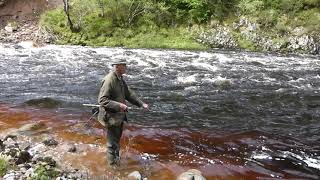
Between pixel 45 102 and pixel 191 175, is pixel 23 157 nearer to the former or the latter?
pixel 191 175

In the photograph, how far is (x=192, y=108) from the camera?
1175cm

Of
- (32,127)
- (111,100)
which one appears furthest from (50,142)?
(111,100)

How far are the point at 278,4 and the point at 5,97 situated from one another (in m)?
20.8

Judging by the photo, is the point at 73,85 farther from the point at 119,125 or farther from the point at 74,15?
the point at 74,15

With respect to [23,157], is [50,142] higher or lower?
lower

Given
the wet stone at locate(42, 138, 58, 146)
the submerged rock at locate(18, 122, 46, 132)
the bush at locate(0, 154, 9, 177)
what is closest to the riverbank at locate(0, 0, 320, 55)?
the submerged rock at locate(18, 122, 46, 132)

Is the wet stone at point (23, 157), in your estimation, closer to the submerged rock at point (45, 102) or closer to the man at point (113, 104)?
the man at point (113, 104)

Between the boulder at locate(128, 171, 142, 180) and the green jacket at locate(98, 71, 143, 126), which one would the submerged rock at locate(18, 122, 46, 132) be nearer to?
the green jacket at locate(98, 71, 143, 126)

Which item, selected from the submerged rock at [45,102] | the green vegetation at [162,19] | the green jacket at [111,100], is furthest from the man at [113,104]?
the green vegetation at [162,19]

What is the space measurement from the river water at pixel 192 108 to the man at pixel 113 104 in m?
0.59

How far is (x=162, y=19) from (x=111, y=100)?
22.0 meters

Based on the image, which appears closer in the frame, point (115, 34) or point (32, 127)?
point (32, 127)

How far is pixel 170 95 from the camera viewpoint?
1330 cm

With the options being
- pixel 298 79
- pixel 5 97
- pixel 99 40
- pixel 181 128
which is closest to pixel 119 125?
pixel 181 128
